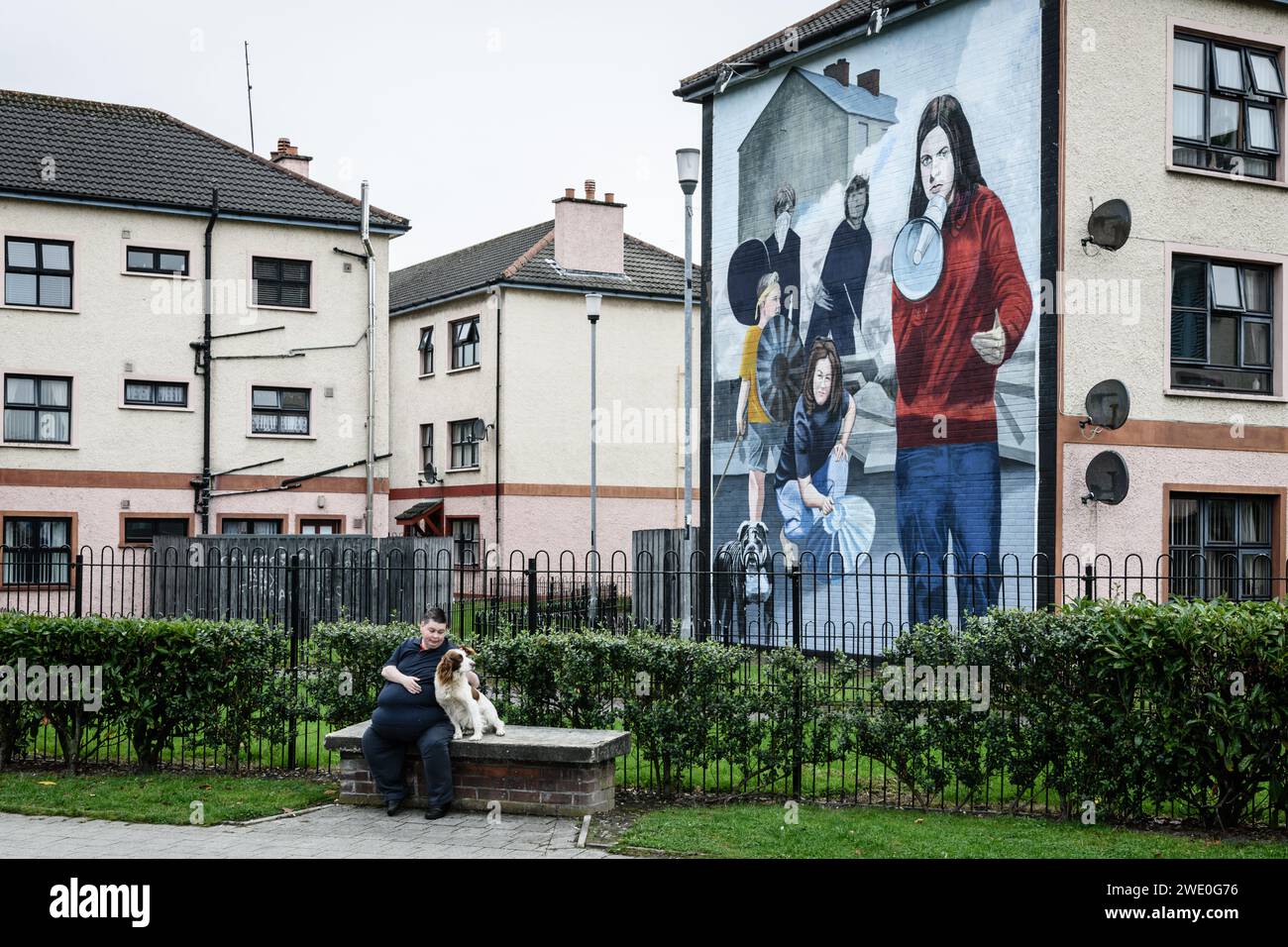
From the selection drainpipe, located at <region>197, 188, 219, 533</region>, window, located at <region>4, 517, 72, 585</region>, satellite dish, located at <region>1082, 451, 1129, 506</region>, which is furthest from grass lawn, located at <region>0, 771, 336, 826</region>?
drainpipe, located at <region>197, 188, 219, 533</region>

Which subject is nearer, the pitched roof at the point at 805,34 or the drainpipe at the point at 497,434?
the pitched roof at the point at 805,34

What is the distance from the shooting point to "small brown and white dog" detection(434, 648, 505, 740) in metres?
9.98

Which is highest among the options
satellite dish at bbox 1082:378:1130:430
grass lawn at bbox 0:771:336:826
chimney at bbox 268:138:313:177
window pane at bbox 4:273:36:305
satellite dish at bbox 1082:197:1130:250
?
chimney at bbox 268:138:313:177

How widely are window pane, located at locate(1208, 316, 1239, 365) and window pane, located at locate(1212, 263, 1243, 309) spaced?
20 centimetres

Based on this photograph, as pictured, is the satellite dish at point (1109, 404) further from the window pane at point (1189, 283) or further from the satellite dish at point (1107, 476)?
the window pane at point (1189, 283)

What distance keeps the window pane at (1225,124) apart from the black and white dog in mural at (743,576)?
30.7 ft

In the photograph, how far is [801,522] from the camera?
883 inches

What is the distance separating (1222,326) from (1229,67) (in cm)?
382

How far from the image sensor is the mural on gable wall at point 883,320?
18984 millimetres

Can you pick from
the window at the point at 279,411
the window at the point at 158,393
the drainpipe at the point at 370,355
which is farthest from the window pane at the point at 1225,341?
the window at the point at 158,393

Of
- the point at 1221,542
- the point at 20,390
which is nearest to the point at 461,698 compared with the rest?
the point at 1221,542

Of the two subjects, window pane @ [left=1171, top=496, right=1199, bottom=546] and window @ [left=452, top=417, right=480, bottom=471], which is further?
window @ [left=452, top=417, right=480, bottom=471]

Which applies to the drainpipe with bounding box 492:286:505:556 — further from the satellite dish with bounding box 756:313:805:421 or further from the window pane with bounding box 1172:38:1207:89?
the window pane with bounding box 1172:38:1207:89

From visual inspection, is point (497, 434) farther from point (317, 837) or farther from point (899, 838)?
point (899, 838)
